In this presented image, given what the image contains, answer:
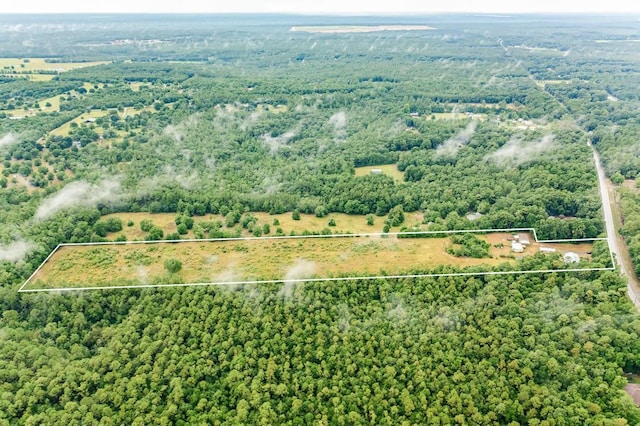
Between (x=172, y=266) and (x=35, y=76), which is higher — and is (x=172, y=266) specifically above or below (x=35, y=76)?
below

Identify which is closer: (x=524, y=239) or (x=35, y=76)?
(x=524, y=239)

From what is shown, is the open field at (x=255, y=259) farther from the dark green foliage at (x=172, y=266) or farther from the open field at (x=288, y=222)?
the open field at (x=288, y=222)

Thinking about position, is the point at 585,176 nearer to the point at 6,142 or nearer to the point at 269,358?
the point at 269,358

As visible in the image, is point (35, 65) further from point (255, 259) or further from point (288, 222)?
point (255, 259)

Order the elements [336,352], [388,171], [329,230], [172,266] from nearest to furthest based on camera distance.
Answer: [336,352] → [172,266] → [329,230] → [388,171]

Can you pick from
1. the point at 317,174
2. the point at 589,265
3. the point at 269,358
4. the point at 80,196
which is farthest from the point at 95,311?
the point at 589,265

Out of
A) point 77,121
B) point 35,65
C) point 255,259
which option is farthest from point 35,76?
point 255,259

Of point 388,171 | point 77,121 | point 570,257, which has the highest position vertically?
point 77,121
